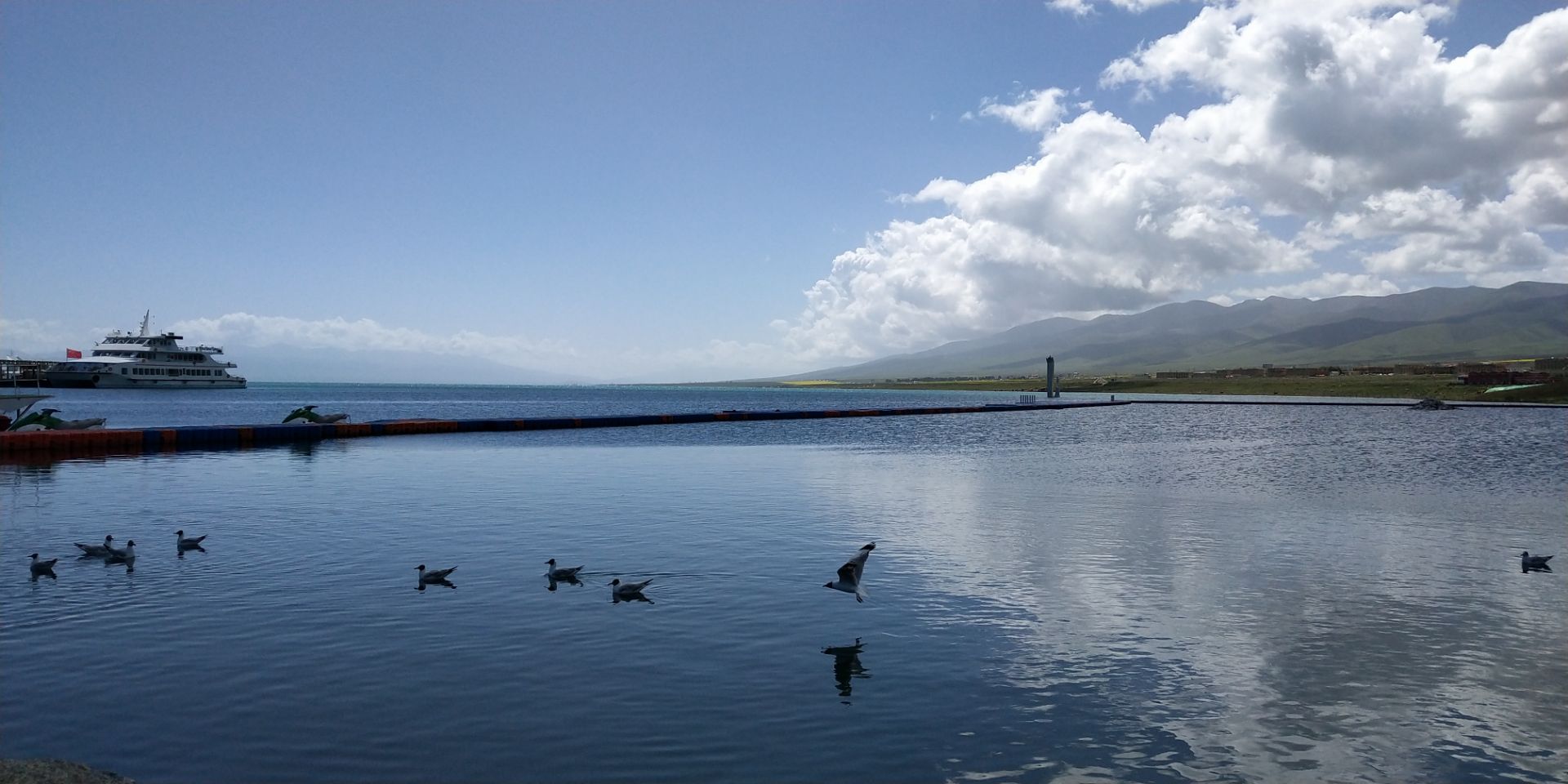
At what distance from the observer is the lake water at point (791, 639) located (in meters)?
10.1

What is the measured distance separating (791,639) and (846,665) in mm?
1532

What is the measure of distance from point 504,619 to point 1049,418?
10400 cm

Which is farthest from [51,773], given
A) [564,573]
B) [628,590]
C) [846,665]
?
[564,573]

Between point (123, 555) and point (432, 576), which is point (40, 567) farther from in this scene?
point (432, 576)

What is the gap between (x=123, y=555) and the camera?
19.8 metres

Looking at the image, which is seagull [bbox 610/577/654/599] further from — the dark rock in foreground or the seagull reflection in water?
the dark rock in foreground

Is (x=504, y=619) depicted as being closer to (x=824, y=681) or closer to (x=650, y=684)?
(x=650, y=684)

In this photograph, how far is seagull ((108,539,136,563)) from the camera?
1962 cm

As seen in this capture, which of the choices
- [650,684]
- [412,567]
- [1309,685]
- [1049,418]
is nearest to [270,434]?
[412,567]

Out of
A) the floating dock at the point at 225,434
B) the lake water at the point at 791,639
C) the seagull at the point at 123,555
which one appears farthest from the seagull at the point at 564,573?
the floating dock at the point at 225,434

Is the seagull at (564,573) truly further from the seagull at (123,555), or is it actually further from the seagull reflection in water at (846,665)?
the seagull at (123,555)

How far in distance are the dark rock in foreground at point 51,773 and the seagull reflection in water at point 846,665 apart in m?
7.35

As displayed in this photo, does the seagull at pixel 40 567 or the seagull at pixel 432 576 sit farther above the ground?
the seagull at pixel 40 567

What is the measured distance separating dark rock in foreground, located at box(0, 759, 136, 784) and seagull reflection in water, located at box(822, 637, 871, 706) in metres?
7.35
